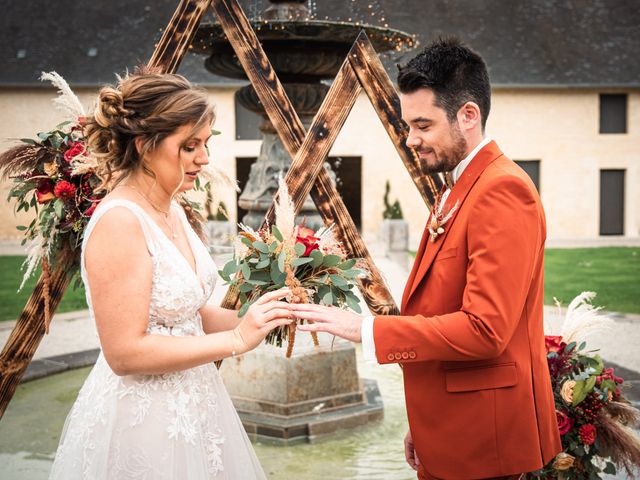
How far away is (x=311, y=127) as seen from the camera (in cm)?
334

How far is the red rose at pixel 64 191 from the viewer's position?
3.51 metres

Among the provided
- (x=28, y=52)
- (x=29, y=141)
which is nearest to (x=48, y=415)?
(x=29, y=141)

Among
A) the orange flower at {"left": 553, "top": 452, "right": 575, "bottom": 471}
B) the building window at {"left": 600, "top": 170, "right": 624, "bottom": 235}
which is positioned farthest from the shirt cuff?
the building window at {"left": 600, "top": 170, "right": 624, "bottom": 235}

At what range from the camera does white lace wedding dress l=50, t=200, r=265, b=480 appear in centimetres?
247

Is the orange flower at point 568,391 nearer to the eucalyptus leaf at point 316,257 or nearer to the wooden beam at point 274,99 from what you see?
the wooden beam at point 274,99

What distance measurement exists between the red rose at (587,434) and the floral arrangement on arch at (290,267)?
1443 millimetres

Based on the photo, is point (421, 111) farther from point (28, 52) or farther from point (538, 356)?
point (28, 52)

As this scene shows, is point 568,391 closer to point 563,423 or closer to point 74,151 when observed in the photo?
point 563,423

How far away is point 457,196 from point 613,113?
2459cm

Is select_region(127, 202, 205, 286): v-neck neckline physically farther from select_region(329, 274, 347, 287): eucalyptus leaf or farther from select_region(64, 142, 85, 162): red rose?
select_region(64, 142, 85, 162): red rose

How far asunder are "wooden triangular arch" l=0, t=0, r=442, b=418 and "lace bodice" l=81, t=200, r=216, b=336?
0.74 metres

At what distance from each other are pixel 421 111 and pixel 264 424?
3.64 metres

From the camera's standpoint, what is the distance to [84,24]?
79.8 feet

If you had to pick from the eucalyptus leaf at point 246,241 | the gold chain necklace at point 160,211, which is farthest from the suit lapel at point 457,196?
the gold chain necklace at point 160,211
